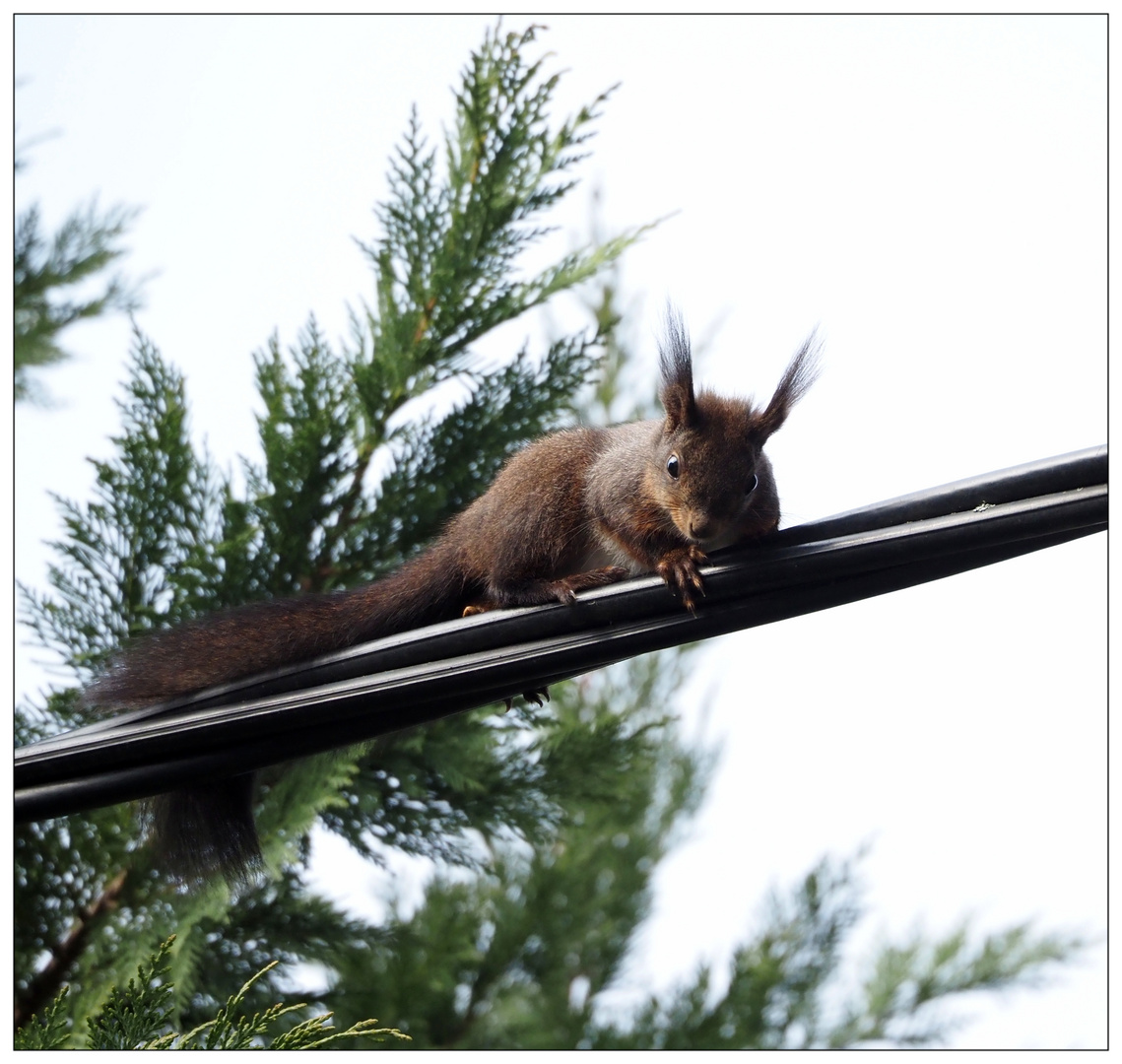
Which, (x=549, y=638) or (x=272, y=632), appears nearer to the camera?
(x=549, y=638)

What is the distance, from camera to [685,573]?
1.35 meters

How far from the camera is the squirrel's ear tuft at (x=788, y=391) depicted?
1.57m

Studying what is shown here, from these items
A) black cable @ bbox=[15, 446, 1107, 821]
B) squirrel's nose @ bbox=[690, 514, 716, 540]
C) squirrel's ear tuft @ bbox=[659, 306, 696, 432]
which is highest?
squirrel's ear tuft @ bbox=[659, 306, 696, 432]

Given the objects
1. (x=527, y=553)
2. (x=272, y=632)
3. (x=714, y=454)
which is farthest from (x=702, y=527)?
(x=272, y=632)

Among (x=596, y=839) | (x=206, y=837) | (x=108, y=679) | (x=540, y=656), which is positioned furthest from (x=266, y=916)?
(x=596, y=839)

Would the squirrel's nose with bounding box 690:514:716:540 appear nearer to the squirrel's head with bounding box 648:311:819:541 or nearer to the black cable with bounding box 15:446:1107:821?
the squirrel's head with bounding box 648:311:819:541

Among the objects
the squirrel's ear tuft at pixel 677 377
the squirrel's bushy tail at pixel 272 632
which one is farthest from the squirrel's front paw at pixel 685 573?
the squirrel's bushy tail at pixel 272 632

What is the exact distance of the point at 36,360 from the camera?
277cm

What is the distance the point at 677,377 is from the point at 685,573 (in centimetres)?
41

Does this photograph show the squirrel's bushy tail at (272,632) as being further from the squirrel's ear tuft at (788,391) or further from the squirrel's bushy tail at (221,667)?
the squirrel's ear tuft at (788,391)

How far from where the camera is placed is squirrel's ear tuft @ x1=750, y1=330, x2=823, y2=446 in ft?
5.14

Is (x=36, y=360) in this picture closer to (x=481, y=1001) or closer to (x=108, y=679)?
(x=108, y=679)

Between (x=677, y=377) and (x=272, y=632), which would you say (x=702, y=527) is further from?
(x=272, y=632)

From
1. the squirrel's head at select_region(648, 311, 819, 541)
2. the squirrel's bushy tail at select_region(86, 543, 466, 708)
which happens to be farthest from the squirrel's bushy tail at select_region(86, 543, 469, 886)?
the squirrel's head at select_region(648, 311, 819, 541)
